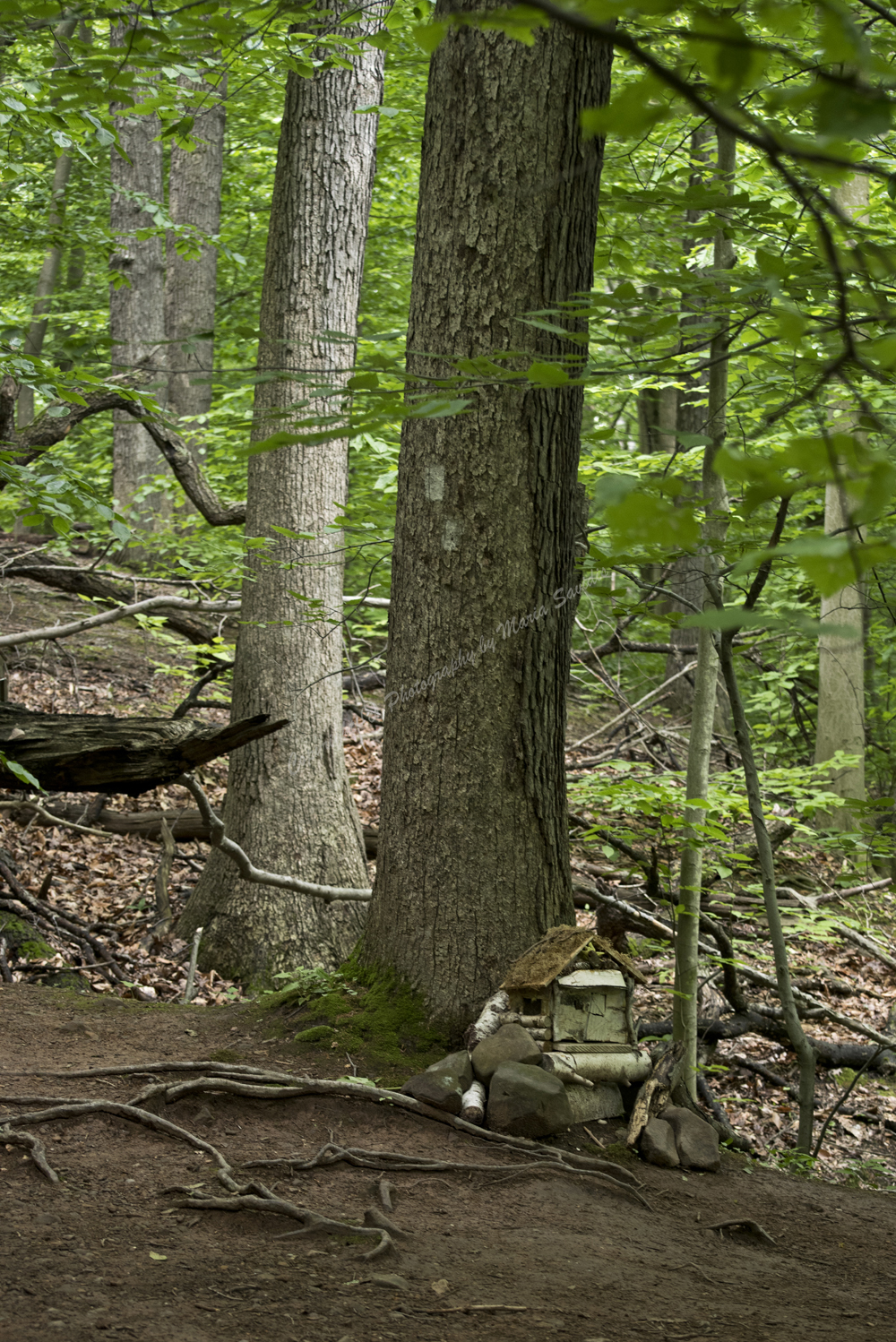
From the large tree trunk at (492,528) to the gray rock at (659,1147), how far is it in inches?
31.5

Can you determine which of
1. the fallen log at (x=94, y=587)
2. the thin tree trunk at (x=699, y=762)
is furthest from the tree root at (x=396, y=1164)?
the fallen log at (x=94, y=587)

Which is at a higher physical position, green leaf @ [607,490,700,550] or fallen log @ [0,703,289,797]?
green leaf @ [607,490,700,550]

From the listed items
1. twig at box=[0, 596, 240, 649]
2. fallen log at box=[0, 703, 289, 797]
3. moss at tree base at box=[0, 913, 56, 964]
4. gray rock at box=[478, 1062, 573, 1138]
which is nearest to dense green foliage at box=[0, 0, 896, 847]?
twig at box=[0, 596, 240, 649]

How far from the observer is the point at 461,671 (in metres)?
4.08

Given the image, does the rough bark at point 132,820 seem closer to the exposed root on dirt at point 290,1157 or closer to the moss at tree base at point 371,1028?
the moss at tree base at point 371,1028

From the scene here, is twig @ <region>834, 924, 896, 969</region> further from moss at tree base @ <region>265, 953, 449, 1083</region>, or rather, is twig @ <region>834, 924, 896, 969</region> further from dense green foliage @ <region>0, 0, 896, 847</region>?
moss at tree base @ <region>265, 953, 449, 1083</region>

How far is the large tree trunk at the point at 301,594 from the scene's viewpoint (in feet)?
22.2

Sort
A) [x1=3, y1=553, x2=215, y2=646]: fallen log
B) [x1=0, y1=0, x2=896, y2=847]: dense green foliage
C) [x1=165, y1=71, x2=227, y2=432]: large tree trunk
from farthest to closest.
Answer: [x1=165, y1=71, x2=227, y2=432]: large tree trunk, [x1=3, y1=553, x2=215, y2=646]: fallen log, [x1=0, y1=0, x2=896, y2=847]: dense green foliage

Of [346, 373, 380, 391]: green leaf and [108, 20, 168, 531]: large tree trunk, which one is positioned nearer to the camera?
[346, 373, 380, 391]: green leaf

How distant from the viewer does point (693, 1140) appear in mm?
3768

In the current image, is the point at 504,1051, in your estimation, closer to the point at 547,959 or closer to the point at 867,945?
the point at 547,959

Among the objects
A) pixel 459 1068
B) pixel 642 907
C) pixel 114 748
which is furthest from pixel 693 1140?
pixel 642 907

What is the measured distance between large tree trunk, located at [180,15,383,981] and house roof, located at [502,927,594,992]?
308 centimetres

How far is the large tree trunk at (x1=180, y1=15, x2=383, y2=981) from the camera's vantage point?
266 inches
